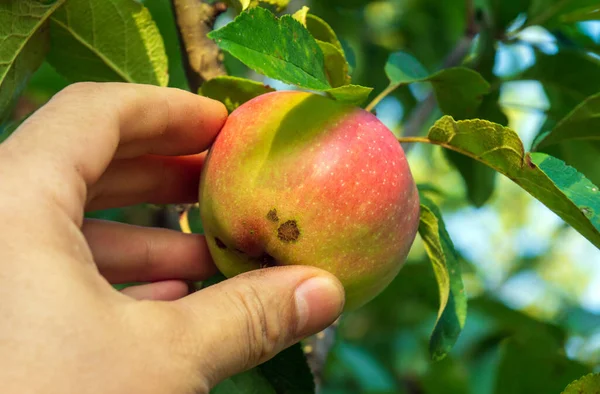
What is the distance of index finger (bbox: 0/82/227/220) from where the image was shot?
21.4 inches

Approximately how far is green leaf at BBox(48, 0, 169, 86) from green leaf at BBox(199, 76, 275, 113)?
0.13m

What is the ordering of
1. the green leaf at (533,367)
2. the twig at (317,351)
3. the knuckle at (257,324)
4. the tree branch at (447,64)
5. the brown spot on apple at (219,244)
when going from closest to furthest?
the knuckle at (257,324), the brown spot on apple at (219,244), the twig at (317,351), the green leaf at (533,367), the tree branch at (447,64)

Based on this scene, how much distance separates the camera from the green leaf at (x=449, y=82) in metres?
0.80

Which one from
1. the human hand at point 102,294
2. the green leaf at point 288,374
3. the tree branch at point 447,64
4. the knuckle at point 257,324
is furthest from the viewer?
the tree branch at point 447,64

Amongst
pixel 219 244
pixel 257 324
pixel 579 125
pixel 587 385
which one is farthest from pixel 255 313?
pixel 579 125

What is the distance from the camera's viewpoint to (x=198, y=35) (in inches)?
32.3

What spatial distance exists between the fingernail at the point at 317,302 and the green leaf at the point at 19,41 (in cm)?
45

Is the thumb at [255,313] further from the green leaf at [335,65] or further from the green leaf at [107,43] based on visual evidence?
the green leaf at [107,43]

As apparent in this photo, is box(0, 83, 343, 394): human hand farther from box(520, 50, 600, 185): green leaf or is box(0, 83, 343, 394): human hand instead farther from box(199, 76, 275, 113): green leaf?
box(520, 50, 600, 185): green leaf

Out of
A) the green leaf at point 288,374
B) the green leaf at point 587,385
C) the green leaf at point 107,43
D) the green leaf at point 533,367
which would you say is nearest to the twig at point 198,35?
the green leaf at point 107,43

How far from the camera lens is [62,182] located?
21.3 inches

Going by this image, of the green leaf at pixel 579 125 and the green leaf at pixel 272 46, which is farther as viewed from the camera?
the green leaf at pixel 579 125

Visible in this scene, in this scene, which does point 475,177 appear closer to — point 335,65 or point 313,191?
point 335,65

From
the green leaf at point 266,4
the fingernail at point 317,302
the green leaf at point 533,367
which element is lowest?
the green leaf at point 533,367
